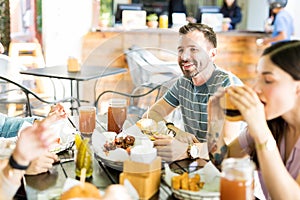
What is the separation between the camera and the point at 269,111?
1.30 metres

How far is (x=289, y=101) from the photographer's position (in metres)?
1.31

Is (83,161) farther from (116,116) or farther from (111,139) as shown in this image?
(116,116)

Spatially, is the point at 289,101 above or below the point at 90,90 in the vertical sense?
above

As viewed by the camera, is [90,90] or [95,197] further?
[90,90]

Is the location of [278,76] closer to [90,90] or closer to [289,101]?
[289,101]

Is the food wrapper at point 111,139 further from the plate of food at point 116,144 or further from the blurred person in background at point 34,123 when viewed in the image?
the blurred person in background at point 34,123

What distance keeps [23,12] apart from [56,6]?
2.02 ft

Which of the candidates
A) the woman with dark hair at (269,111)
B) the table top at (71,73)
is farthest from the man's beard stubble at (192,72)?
the table top at (71,73)

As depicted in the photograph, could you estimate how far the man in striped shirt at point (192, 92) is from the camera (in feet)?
5.58

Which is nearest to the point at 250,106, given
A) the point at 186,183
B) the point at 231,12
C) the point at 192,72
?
the point at 186,183

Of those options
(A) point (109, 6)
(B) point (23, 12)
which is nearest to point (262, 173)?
(B) point (23, 12)

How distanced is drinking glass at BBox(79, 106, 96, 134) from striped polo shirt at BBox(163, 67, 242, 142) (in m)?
0.45

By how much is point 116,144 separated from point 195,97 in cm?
60

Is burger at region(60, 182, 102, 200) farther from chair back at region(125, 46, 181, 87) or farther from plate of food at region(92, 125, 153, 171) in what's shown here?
chair back at region(125, 46, 181, 87)
